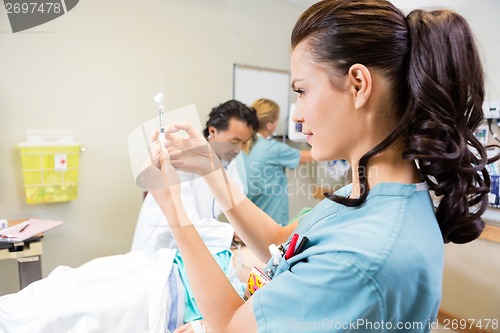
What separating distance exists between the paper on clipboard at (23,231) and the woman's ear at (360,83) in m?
1.45

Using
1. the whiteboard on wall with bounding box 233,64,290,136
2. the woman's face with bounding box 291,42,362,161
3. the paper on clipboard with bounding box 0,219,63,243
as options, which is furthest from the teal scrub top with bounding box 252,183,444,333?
the whiteboard on wall with bounding box 233,64,290,136

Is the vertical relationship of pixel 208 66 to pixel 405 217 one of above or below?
above

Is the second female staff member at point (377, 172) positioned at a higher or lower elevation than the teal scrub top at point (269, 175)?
higher

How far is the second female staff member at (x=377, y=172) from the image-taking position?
477mm

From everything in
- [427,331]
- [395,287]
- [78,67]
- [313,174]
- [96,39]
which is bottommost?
[313,174]

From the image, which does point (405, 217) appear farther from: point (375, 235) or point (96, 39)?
point (96, 39)

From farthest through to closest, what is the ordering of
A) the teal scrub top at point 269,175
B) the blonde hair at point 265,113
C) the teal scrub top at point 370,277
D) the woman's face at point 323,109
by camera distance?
the blonde hair at point 265,113, the teal scrub top at point 269,175, the woman's face at point 323,109, the teal scrub top at point 370,277

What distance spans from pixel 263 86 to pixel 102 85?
131cm

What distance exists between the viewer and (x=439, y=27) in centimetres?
54

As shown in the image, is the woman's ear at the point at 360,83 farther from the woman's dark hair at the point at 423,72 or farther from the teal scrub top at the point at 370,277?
the teal scrub top at the point at 370,277

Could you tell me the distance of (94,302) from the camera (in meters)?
1.03

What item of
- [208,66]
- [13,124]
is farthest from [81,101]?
[208,66]

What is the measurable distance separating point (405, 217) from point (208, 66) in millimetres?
2284

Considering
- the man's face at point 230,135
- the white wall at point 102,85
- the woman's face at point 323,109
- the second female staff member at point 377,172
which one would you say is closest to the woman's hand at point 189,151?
the second female staff member at point 377,172
